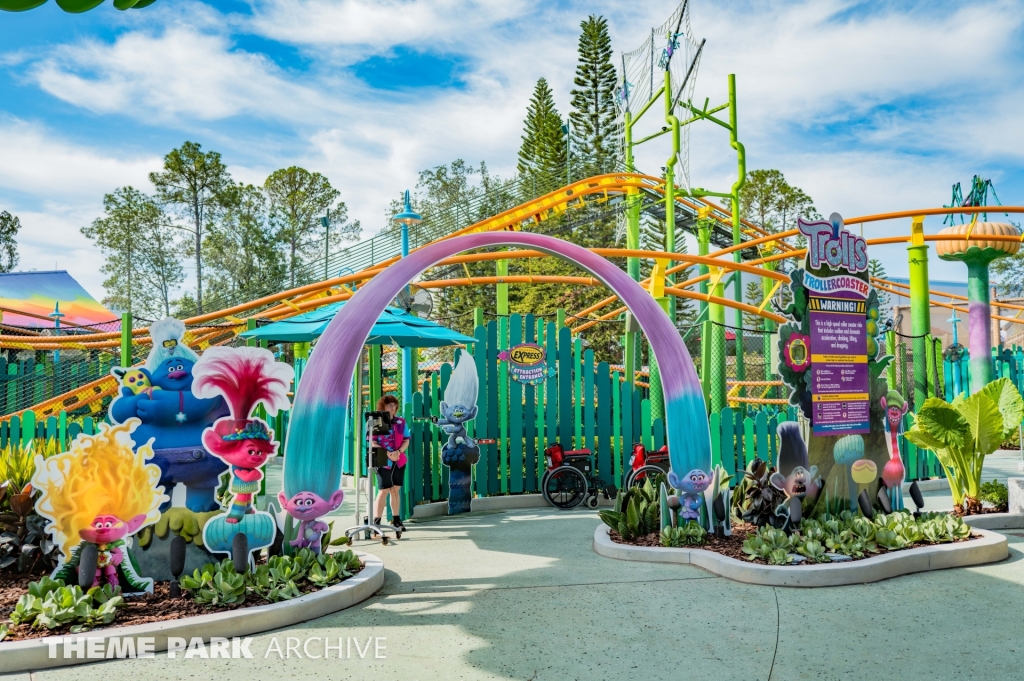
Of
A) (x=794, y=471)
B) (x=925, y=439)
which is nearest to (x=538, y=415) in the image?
(x=794, y=471)

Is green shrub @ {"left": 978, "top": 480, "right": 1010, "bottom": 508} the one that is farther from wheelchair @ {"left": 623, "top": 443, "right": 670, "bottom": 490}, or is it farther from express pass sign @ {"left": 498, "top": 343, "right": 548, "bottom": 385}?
express pass sign @ {"left": 498, "top": 343, "right": 548, "bottom": 385}

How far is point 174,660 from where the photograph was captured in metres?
4.42

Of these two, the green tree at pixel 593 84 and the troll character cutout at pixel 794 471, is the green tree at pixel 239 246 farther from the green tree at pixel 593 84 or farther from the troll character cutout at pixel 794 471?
the troll character cutout at pixel 794 471

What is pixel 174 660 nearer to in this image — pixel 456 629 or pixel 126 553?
pixel 126 553

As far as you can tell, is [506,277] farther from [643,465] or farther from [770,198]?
[770,198]

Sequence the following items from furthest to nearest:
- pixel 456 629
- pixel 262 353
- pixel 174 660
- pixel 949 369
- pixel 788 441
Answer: pixel 949 369, pixel 788 441, pixel 262 353, pixel 456 629, pixel 174 660

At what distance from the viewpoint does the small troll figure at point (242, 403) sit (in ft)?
18.5

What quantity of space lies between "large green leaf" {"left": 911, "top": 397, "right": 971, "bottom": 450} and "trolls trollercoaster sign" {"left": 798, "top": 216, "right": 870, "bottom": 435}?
1.03m

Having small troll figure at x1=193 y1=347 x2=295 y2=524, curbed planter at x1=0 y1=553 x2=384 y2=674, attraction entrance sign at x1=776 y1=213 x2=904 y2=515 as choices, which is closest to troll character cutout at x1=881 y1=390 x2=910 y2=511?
attraction entrance sign at x1=776 y1=213 x2=904 y2=515

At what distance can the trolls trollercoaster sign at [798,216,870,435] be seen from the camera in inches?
285

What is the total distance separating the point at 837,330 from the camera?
291 inches

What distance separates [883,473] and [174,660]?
6.26 m

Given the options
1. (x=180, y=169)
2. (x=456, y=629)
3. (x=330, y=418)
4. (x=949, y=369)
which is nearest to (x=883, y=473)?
(x=456, y=629)

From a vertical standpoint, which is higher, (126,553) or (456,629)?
(126,553)
